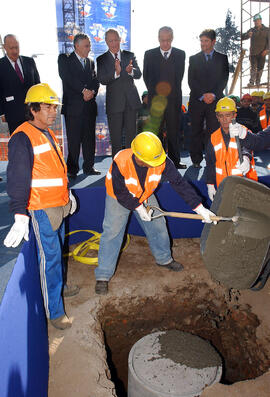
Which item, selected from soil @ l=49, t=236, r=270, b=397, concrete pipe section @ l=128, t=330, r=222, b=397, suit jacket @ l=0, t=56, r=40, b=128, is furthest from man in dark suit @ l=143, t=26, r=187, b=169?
concrete pipe section @ l=128, t=330, r=222, b=397

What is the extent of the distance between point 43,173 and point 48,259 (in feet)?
2.64

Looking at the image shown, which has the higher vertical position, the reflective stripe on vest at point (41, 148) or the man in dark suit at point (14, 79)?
the man in dark suit at point (14, 79)

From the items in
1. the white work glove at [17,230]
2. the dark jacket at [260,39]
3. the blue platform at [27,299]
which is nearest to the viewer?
the blue platform at [27,299]

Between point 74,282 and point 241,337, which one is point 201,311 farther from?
point 74,282

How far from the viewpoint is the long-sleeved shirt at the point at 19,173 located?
2432mm

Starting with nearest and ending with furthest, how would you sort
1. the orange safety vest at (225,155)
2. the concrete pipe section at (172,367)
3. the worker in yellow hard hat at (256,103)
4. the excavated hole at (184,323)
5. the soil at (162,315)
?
1. the concrete pipe section at (172,367)
2. the soil at (162,315)
3. the excavated hole at (184,323)
4. the orange safety vest at (225,155)
5. the worker in yellow hard hat at (256,103)

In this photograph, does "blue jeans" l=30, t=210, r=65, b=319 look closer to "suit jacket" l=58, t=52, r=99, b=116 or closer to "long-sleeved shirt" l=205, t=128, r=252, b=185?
"long-sleeved shirt" l=205, t=128, r=252, b=185

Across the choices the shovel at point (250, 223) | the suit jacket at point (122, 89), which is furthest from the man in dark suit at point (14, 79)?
the shovel at point (250, 223)

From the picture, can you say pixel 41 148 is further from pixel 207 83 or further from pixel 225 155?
pixel 207 83

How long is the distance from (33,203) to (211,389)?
2.23 meters

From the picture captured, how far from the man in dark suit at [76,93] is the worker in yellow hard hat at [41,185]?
7.11 ft

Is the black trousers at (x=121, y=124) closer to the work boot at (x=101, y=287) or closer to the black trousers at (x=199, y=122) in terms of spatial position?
the black trousers at (x=199, y=122)

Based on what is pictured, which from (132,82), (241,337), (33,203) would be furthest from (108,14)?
(241,337)

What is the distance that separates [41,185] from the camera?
267 cm
